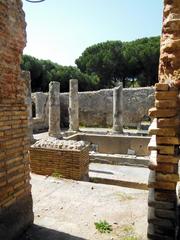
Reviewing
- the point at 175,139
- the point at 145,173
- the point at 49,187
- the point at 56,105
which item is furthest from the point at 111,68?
the point at 175,139

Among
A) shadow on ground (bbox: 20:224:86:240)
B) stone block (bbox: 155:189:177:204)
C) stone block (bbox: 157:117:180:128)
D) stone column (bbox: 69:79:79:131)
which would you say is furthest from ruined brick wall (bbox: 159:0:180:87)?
stone column (bbox: 69:79:79:131)

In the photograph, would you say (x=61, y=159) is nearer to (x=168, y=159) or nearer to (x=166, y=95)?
(x=168, y=159)

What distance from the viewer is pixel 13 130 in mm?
3795

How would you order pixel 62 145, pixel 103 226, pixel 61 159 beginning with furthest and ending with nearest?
pixel 62 145
pixel 61 159
pixel 103 226

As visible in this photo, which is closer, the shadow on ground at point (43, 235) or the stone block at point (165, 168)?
the stone block at point (165, 168)

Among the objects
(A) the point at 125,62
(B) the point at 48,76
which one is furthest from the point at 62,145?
(A) the point at 125,62

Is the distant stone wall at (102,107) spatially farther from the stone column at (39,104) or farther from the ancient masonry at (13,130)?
the ancient masonry at (13,130)

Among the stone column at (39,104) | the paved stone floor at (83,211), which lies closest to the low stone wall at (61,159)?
the paved stone floor at (83,211)

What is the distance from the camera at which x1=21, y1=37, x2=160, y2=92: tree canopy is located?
33.8 meters

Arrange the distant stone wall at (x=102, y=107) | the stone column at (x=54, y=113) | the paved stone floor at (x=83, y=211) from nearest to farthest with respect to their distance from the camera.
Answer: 1. the paved stone floor at (x=83, y=211)
2. the stone column at (x=54, y=113)
3. the distant stone wall at (x=102, y=107)

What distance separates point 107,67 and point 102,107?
16.6m

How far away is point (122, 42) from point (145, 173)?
37106mm

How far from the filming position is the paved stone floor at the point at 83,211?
155 inches

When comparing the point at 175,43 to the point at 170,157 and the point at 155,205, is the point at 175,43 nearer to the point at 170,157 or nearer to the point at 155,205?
the point at 170,157
